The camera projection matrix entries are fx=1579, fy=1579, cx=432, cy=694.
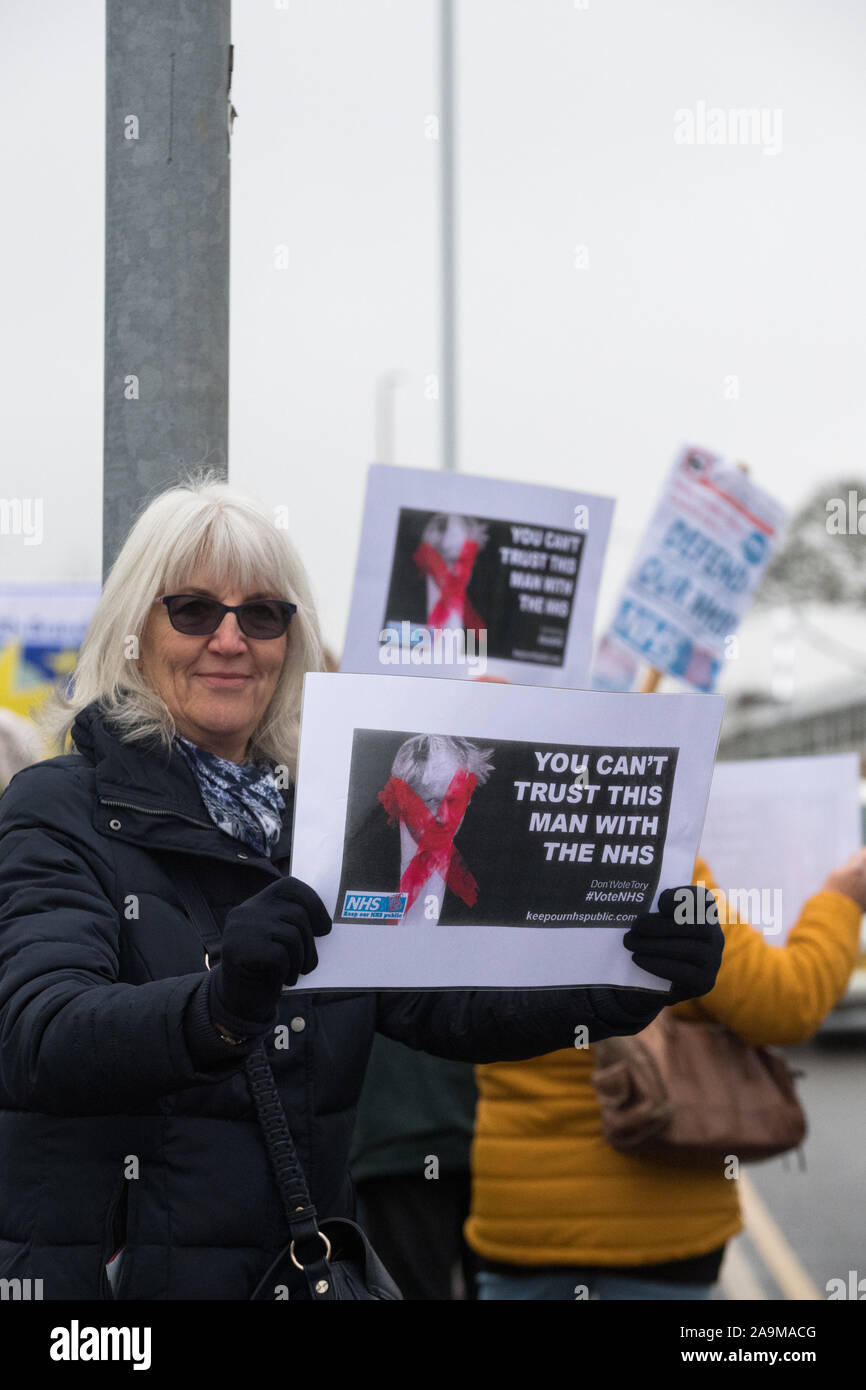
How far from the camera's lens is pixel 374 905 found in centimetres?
186

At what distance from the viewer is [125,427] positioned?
2473 mm

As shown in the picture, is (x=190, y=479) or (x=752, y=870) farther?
(x=752, y=870)

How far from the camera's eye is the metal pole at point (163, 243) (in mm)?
2430

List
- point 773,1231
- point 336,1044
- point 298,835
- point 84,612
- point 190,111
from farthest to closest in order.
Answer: point 84,612
point 773,1231
point 190,111
point 336,1044
point 298,835

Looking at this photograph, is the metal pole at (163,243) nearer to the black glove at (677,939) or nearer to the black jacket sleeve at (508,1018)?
the black jacket sleeve at (508,1018)

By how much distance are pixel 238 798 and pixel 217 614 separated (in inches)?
10.3

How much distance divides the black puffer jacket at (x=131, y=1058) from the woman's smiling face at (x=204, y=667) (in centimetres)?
11
